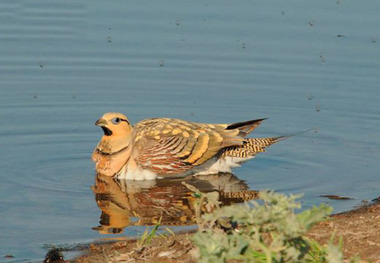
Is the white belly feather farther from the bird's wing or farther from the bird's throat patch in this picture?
the bird's throat patch

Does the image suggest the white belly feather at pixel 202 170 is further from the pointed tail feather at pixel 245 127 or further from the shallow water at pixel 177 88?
the pointed tail feather at pixel 245 127

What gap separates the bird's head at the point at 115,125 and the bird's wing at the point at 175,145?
157 millimetres

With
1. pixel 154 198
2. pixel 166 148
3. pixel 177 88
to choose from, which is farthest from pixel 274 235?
pixel 177 88

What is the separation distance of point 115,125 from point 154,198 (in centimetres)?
130

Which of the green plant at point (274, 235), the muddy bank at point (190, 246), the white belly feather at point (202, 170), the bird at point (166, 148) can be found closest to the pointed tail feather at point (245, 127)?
the bird at point (166, 148)

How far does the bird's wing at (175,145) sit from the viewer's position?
1149 cm

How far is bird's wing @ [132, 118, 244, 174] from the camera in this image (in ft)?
37.7

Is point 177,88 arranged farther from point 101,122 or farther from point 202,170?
point 101,122

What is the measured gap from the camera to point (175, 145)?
1155 cm

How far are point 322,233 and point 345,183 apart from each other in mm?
3310

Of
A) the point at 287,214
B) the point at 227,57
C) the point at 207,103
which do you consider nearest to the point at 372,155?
the point at 207,103

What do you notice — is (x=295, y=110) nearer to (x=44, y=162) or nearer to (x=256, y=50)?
→ (x=256, y=50)

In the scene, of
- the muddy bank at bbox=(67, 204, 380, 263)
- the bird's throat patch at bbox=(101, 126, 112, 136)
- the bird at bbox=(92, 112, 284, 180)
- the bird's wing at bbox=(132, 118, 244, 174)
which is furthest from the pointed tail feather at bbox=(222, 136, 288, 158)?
the muddy bank at bbox=(67, 204, 380, 263)

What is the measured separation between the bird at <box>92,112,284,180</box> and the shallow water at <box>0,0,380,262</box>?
0.97 feet
